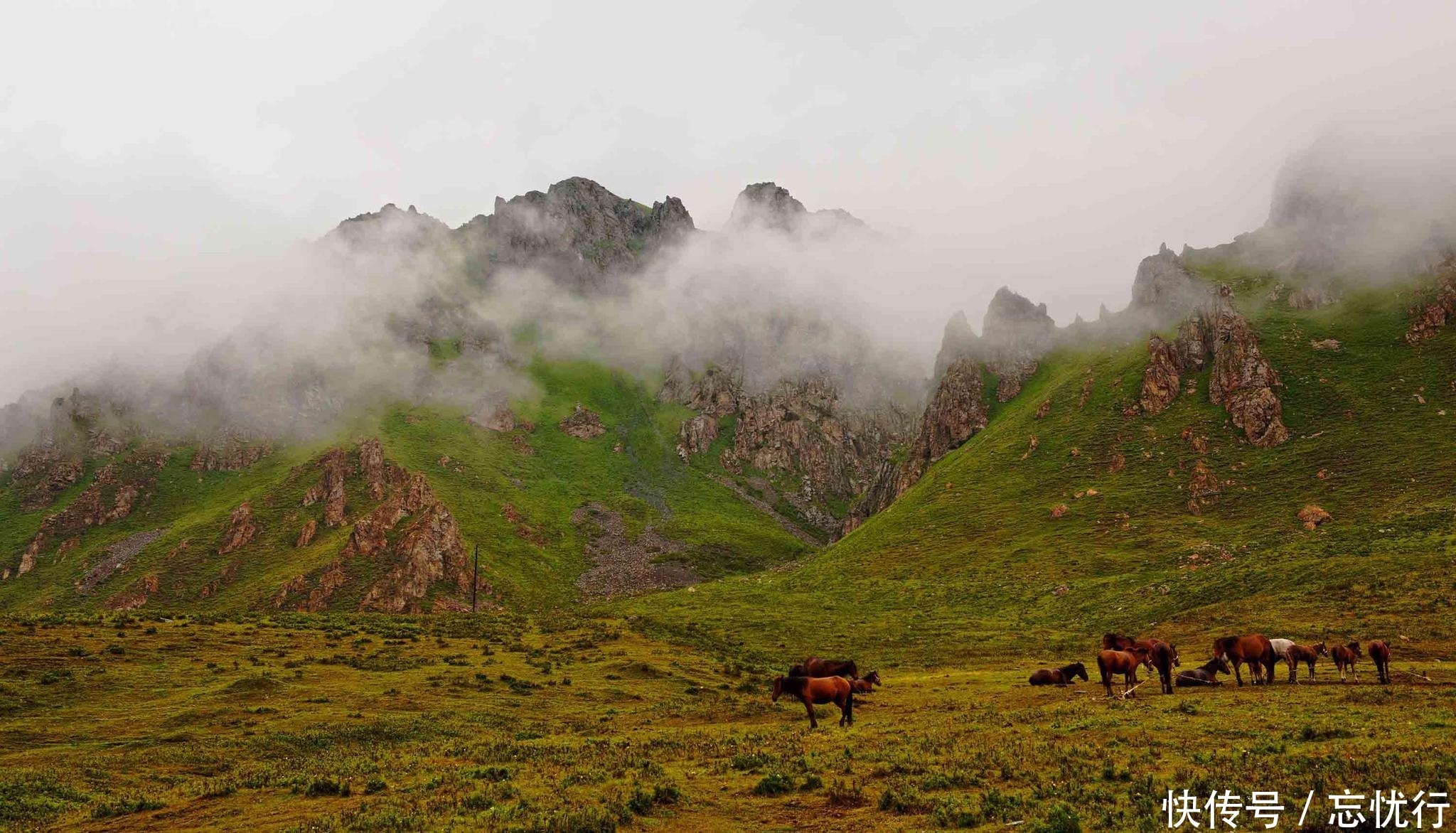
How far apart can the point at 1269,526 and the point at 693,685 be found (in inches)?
3776

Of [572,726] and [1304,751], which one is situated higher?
[1304,751]

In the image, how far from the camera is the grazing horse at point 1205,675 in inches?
1410

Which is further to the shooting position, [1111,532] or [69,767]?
[1111,532]

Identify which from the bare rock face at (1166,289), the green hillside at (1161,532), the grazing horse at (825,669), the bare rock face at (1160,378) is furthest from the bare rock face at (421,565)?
the bare rock face at (1166,289)

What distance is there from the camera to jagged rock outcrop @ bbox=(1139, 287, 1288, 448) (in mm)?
127875

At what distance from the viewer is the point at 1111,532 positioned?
381 ft

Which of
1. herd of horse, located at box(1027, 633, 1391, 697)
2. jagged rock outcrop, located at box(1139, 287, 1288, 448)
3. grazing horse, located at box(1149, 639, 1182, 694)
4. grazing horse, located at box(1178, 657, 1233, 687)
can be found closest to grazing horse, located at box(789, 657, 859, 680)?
herd of horse, located at box(1027, 633, 1391, 697)

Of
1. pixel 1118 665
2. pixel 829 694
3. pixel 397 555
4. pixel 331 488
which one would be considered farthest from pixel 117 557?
pixel 1118 665

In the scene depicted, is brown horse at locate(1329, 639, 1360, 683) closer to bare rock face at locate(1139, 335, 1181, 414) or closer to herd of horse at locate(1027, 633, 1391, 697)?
herd of horse at locate(1027, 633, 1391, 697)

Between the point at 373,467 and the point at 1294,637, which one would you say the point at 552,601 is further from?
→ the point at 1294,637

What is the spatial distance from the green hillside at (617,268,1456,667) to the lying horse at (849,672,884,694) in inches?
978

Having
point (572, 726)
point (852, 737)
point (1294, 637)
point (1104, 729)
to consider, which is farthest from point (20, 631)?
point (1294, 637)

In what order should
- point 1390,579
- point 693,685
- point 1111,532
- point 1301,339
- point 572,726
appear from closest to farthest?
point 572,726
point 693,685
point 1390,579
point 1111,532
point 1301,339

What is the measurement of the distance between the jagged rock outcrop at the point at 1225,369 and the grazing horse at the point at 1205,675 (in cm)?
11095
